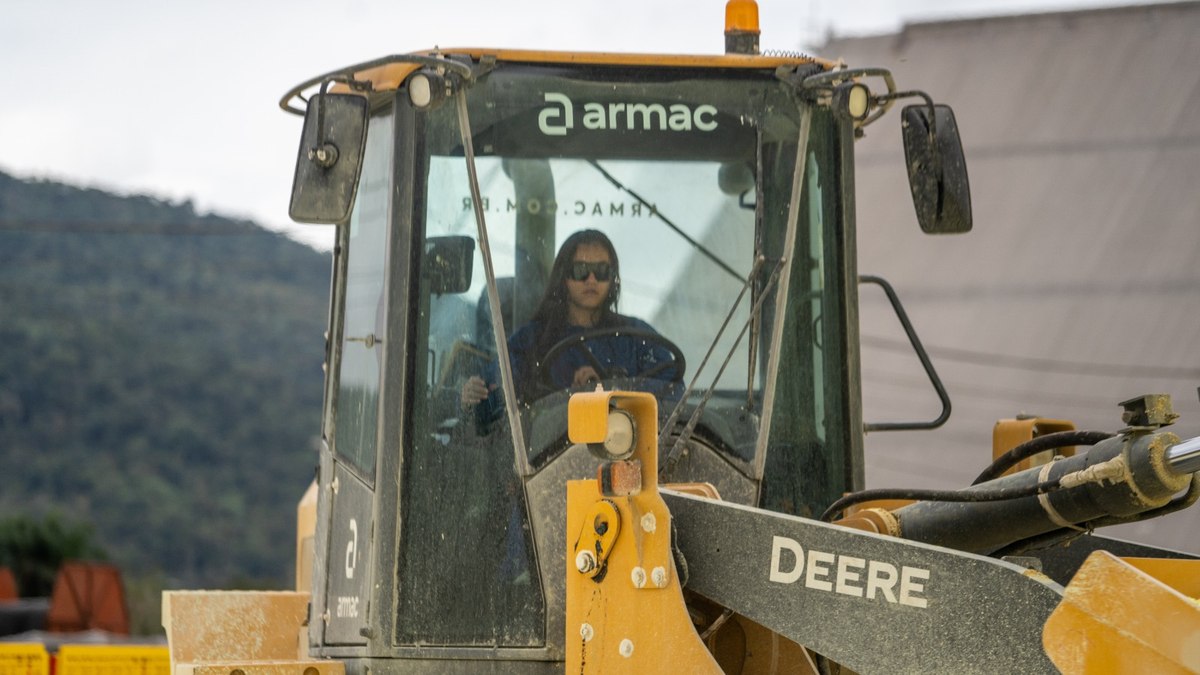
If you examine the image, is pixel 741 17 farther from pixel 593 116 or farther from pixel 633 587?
pixel 633 587

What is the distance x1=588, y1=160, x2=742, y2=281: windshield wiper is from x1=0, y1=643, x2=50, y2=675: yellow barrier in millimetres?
3685

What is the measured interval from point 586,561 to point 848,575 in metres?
0.65

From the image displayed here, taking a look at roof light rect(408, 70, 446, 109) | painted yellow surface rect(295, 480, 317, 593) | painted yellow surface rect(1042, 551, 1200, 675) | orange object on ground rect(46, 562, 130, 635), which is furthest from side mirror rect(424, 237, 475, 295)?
orange object on ground rect(46, 562, 130, 635)

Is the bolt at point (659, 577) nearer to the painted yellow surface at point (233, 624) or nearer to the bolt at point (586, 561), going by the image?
the bolt at point (586, 561)

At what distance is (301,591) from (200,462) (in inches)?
2044

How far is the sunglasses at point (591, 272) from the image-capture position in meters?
5.02

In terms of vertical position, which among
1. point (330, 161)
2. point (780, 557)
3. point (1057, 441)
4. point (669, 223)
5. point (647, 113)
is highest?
point (647, 113)

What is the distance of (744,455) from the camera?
500cm

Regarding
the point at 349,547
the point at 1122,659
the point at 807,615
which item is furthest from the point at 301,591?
the point at 1122,659

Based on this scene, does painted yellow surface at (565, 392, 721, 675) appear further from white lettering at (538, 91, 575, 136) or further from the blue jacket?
white lettering at (538, 91, 575, 136)

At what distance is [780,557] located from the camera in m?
4.14

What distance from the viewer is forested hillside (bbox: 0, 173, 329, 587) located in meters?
53.6

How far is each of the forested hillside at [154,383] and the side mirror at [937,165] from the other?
46865mm

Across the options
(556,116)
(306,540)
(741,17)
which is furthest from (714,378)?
(306,540)
